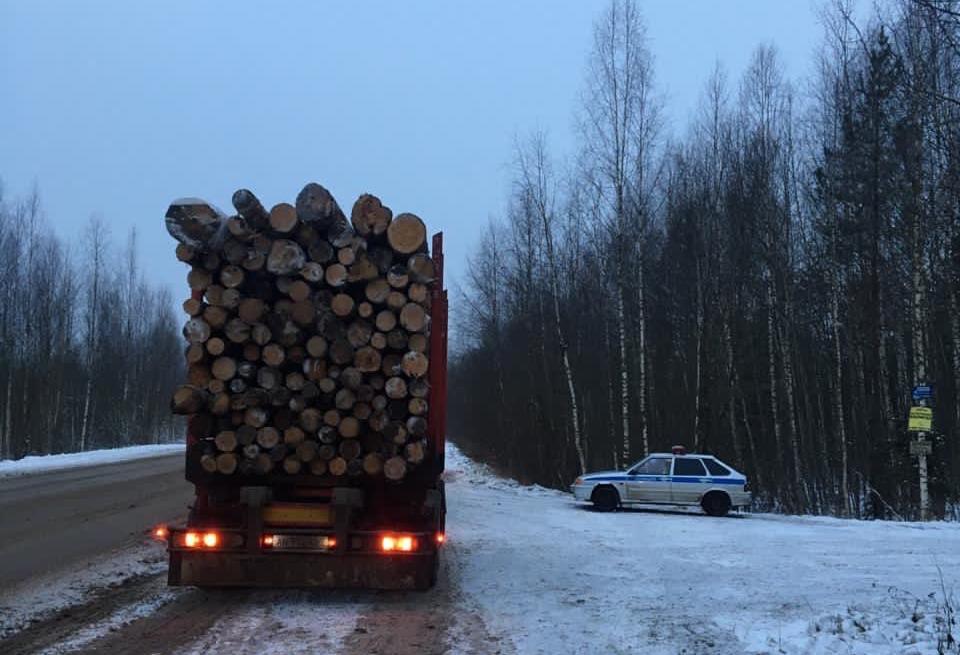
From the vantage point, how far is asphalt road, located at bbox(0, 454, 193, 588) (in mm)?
10141

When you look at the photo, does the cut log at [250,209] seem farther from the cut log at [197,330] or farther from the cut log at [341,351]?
the cut log at [341,351]

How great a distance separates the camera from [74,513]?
46.9ft

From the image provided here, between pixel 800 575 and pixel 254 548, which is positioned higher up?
pixel 254 548

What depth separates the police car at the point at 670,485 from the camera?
1947cm

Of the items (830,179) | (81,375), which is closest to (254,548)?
(830,179)

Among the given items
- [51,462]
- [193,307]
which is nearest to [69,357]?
[51,462]

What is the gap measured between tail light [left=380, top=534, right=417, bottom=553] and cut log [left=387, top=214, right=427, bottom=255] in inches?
106

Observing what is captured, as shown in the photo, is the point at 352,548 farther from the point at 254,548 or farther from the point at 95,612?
the point at 95,612

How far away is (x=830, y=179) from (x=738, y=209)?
3917mm

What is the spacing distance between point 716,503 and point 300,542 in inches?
552

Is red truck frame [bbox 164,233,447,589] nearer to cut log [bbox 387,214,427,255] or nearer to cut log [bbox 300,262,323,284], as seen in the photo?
cut log [bbox 300,262,323,284]

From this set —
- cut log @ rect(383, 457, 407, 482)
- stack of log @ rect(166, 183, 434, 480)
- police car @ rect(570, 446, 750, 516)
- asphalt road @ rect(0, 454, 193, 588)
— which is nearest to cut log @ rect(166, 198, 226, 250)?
stack of log @ rect(166, 183, 434, 480)

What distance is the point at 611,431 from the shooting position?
31.0m

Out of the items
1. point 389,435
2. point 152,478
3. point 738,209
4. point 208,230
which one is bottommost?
point 152,478
